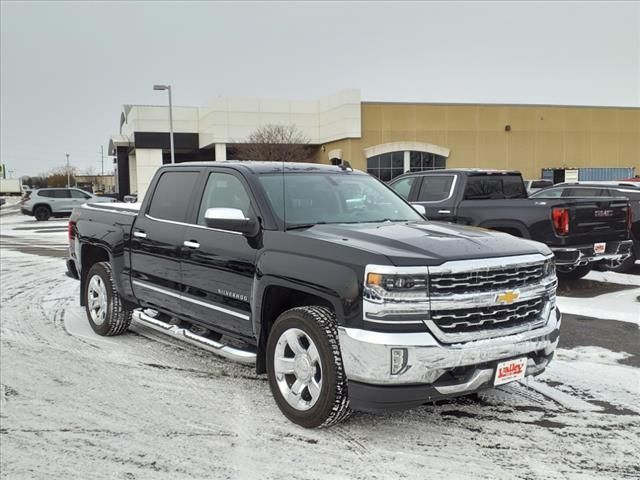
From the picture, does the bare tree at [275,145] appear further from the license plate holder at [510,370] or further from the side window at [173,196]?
the license plate holder at [510,370]

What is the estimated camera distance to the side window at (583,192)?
12279 mm

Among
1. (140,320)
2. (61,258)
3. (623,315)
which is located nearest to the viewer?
(140,320)

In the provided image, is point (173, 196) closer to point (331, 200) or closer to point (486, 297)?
point (331, 200)

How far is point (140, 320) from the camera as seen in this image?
239 inches

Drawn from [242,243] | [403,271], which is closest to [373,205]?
[242,243]

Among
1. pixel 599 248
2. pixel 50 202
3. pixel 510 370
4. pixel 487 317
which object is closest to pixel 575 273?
pixel 599 248

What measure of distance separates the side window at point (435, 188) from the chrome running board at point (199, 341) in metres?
5.73

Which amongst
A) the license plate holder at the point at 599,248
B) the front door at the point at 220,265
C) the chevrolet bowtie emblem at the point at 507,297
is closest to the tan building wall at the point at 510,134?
the license plate holder at the point at 599,248

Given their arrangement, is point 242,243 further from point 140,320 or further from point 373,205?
point 140,320

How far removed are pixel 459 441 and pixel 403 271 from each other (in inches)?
50.5

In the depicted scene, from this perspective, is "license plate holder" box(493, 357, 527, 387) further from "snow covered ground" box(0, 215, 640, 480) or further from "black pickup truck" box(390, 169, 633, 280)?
"black pickup truck" box(390, 169, 633, 280)

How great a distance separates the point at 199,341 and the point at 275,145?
3735 centimetres

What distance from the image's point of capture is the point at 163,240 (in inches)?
221

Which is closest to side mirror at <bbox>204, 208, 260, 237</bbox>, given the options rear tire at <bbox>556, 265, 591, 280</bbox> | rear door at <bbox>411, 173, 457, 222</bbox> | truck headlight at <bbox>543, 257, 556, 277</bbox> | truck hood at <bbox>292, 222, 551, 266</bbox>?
truck hood at <bbox>292, 222, 551, 266</bbox>
